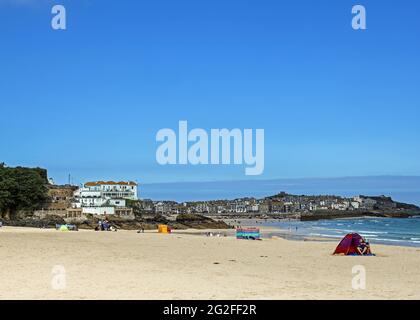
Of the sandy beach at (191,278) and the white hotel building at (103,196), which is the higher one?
the white hotel building at (103,196)

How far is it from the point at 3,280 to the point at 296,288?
6.71 meters

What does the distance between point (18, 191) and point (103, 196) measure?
58.9 m

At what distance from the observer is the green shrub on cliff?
81.6m

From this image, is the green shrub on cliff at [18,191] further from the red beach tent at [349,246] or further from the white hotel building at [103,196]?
the red beach tent at [349,246]

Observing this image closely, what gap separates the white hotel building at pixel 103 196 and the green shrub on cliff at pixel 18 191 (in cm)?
2639

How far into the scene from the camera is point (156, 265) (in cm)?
1798

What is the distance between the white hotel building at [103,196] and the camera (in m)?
117

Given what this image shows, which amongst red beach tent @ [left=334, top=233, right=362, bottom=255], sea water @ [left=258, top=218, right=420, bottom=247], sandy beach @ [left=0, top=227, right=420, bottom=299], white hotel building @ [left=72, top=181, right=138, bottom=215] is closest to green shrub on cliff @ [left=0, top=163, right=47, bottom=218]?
white hotel building @ [left=72, top=181, right=138, bottom=215]

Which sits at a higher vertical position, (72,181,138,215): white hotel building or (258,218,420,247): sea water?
(72,181,138,215): white hotel building

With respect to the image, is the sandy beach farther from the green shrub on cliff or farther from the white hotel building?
the white hotel building

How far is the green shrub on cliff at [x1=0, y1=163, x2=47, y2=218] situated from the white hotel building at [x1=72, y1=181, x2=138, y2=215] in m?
26.4

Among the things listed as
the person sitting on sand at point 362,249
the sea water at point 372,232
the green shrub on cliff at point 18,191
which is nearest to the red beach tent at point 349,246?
the person sitting on sand at point 362,249
